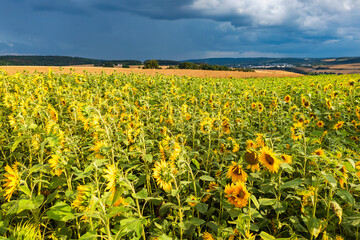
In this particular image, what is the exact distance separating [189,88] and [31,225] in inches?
293

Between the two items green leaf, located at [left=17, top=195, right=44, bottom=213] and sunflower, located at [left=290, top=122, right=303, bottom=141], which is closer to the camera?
green leaf, located at [left=17, top=195, right=44, bottom=213]

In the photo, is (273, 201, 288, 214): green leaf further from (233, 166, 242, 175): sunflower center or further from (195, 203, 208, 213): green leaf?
(195, 203, 208, 213): green leaf

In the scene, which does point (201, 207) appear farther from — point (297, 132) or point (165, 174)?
point (297, 132)

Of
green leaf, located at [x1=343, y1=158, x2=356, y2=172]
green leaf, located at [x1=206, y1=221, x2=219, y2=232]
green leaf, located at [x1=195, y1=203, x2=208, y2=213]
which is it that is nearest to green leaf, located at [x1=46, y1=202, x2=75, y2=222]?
green leaf, located at [x1=195, y1=203, x2=208, y2=213]

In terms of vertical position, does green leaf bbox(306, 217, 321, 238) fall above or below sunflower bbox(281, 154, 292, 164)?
below

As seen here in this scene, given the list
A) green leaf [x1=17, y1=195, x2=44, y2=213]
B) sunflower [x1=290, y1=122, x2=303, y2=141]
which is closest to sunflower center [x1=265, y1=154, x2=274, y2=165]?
sunflower [x1=290, y1=122, x2=303, y2=141]

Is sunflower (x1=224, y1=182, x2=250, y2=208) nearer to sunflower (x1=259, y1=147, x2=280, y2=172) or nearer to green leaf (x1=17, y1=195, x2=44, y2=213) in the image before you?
sunflower (x1=259, y1=147, x2=280, y2=172)

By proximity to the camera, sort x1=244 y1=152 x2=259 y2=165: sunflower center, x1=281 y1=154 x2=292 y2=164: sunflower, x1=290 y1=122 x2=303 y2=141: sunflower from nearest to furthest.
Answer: x1=244 y1=152 x2=259 y2=165: sunflower center → x1=281 y1=154 x2=292 y2=164: sunflower → x1=290 y1=122 x2=303 y2=141: sunflower

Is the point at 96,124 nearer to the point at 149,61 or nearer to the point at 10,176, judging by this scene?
the point at 10,176

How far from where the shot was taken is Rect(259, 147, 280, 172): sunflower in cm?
189

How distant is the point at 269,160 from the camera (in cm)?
194

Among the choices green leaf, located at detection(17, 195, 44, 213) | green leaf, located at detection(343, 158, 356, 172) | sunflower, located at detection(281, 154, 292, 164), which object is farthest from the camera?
sunflower, located at detection(281, 154, 292, 164)

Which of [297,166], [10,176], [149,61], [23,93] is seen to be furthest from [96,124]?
[149,61]

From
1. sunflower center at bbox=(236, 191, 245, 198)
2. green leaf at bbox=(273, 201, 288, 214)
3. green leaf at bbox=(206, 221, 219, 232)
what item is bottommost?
green leaf at bbox=(206, 221, 219, 232)
